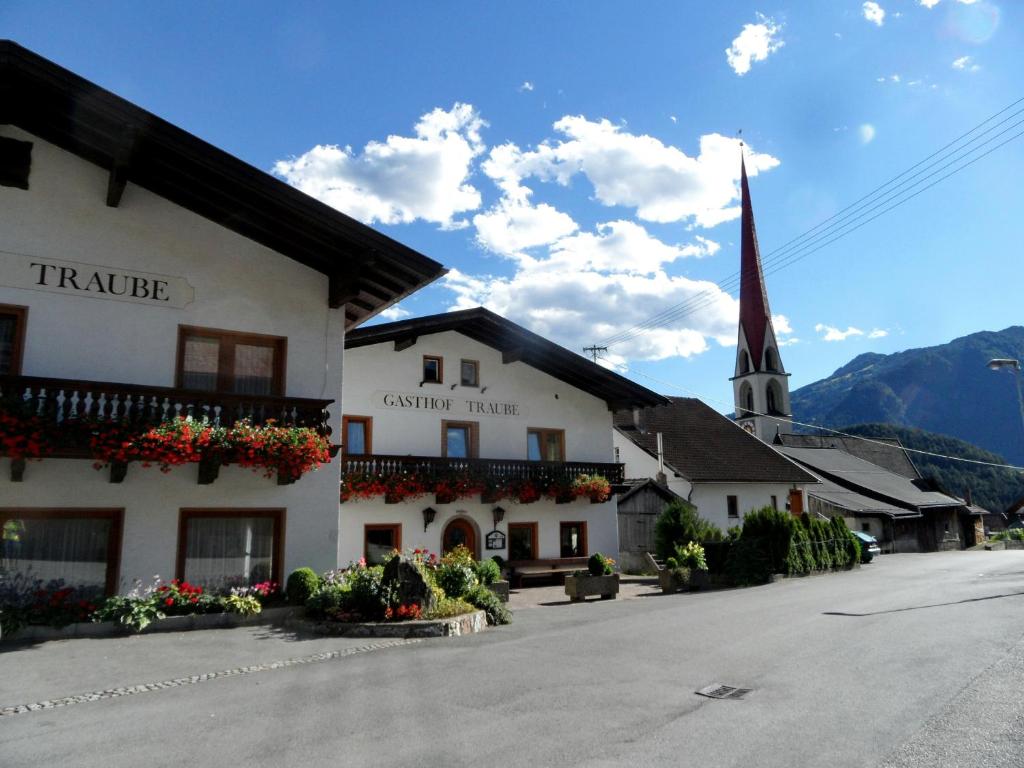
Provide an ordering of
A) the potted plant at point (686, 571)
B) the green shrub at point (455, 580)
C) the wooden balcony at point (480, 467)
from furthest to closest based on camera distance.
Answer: the potted plant at point (686, 571), the wooden balcony at point (480, 467), the green shrub at point (455, 580)

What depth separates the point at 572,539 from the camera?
2394cm

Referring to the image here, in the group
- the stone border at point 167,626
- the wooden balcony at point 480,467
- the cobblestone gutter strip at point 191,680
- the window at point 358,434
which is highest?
the window at point 358,434

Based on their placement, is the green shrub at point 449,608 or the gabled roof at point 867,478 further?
the gabled roof at point 867,478

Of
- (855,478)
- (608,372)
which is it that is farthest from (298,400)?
(855,478)

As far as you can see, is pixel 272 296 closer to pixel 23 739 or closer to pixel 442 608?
pixel 442 608

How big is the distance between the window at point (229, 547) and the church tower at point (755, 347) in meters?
56.3

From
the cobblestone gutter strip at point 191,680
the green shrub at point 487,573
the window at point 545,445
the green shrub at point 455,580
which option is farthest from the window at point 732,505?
the cobblestone gutter strip at point 191,680

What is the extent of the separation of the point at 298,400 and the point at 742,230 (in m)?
59.6

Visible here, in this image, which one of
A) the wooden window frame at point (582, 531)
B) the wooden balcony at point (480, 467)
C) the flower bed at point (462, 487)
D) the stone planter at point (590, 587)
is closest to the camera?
the stone planter at point (590, 587)

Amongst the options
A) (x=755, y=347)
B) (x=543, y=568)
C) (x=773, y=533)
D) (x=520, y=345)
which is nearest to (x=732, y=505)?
(x=773, y=533)

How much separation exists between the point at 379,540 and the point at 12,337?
35.2 feet

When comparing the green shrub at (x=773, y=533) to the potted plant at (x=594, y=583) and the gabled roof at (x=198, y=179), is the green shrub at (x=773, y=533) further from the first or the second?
the gabled roof at (x=198, y=179)

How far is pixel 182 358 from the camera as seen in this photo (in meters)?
13.4

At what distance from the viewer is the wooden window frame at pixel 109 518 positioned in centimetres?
1175
